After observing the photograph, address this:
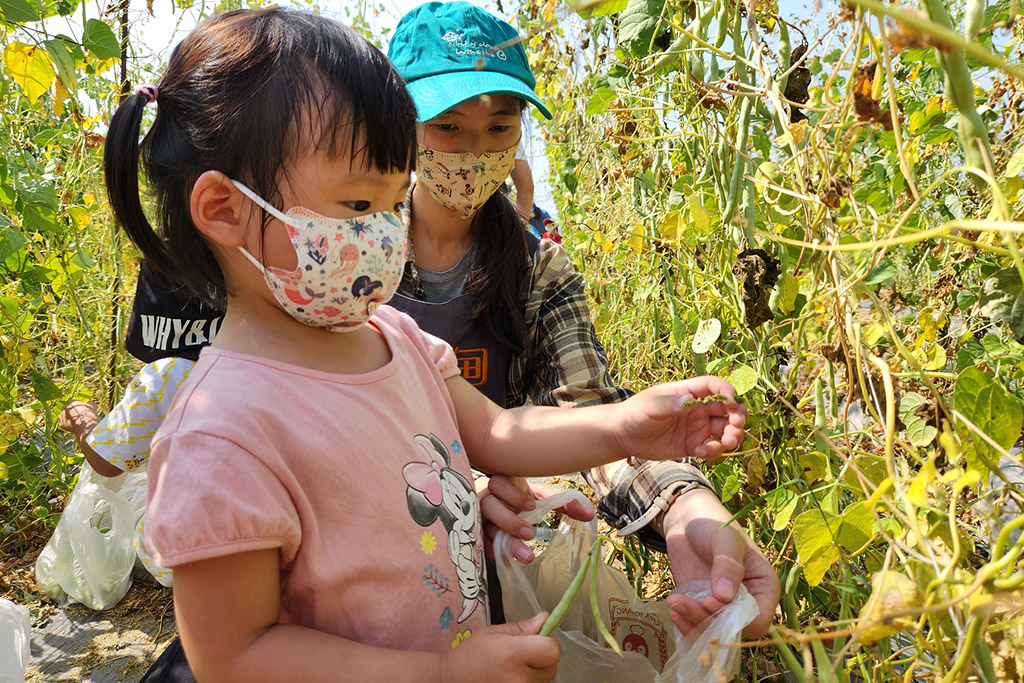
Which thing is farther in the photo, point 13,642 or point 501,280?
point 501,280

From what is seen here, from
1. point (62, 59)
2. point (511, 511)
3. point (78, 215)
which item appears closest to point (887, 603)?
point (511, 511)

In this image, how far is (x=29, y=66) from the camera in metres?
1.31

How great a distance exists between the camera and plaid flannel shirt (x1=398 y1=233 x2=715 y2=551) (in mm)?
1129

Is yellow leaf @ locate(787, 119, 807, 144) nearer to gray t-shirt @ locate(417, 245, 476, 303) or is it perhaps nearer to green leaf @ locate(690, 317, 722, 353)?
green leaf @ locate(690, 317, 722, 353)

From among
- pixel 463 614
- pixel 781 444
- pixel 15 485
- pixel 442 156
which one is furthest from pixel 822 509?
pixel 15 485

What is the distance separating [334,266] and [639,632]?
2.08 ft

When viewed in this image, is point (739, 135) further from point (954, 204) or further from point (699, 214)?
point (954, 204)

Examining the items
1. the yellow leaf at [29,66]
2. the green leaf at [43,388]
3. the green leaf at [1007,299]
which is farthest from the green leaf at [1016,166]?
the green leaf at [43,388]

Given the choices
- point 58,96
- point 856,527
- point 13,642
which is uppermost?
point 58,96

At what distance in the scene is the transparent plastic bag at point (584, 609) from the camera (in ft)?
3.46

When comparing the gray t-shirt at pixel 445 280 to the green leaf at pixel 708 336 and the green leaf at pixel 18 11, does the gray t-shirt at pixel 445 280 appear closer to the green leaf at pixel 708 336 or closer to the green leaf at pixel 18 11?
the green leaf at pixel 708 336

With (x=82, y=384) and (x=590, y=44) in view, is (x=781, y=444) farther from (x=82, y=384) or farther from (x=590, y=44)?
(x=82, y=384)

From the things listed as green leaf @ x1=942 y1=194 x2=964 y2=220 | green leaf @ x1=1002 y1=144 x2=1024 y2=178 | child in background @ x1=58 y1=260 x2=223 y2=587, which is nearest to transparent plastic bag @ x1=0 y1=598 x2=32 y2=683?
child in background @ x1=58 y1=260 x2=223 y2=587

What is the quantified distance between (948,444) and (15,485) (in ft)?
7.21
